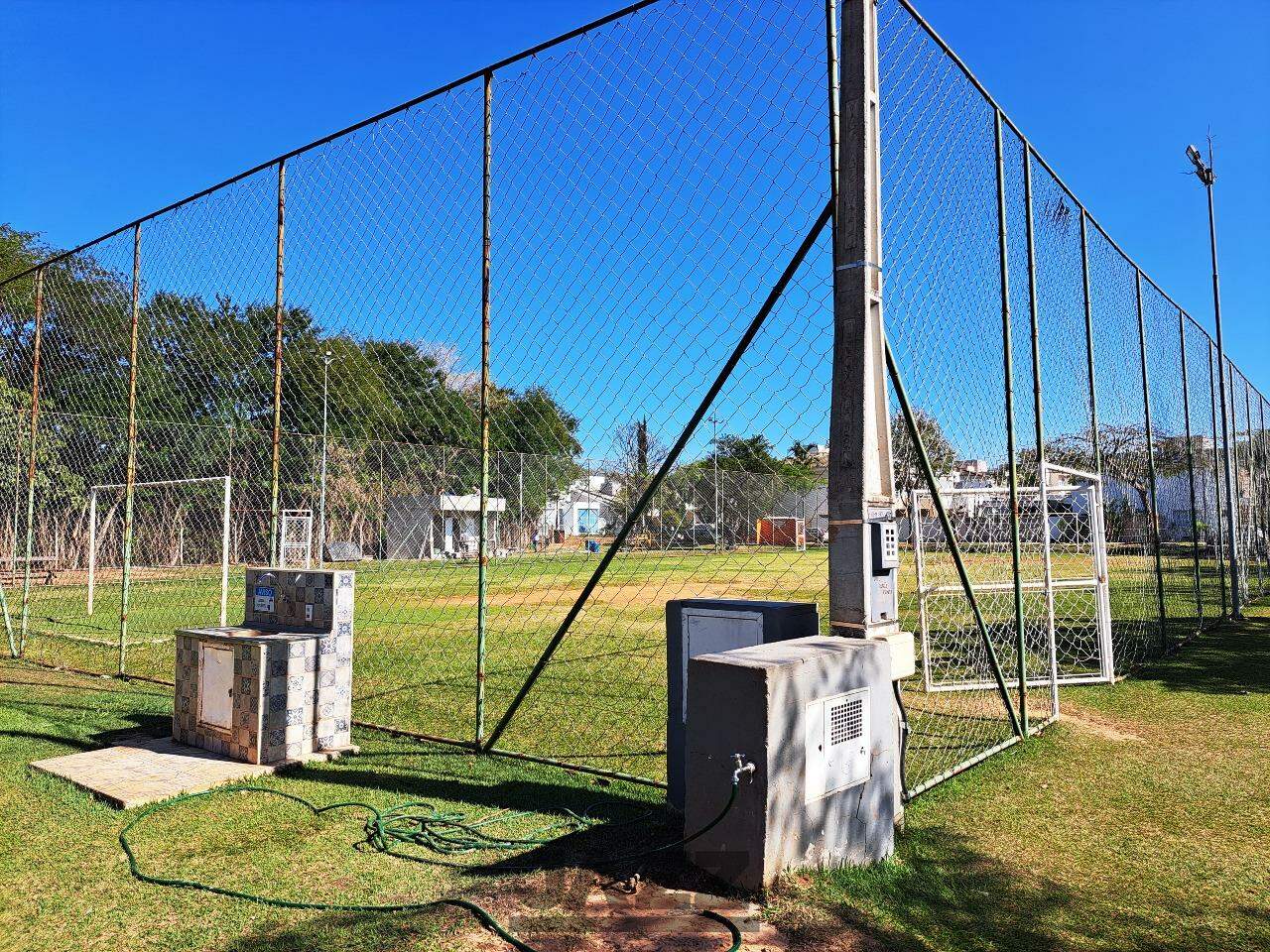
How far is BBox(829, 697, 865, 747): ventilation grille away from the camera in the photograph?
9.50 ft

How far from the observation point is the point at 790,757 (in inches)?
107

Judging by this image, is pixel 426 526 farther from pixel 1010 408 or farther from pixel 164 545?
pixel 1010 408

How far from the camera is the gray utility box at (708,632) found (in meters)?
3.38

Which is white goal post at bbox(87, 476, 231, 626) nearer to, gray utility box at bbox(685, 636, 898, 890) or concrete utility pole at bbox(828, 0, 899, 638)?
gray utility box at bbox(685, 636, 898, 890)

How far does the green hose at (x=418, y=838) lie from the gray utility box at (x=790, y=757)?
0.31 ft

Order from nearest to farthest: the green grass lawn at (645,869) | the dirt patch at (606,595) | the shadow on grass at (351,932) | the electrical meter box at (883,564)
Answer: the shadow on grass at (351,932) < the green grass lawn at (645,869) < the electrical meter box at (883,564) < the dirt patch at (606,595)

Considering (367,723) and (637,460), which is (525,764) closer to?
(367,723)

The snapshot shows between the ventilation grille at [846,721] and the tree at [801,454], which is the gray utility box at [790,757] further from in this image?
the tree at [801,454]

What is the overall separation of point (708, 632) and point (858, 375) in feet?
4.09

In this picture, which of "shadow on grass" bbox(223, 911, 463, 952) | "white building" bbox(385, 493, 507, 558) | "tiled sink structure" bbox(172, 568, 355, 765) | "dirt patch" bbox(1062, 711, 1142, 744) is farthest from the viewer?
"white building" bbox(385, 493, 507, 558)

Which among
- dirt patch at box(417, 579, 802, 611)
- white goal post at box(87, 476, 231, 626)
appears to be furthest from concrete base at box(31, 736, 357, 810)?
dirt patch at box(417, 579, 802, 611)

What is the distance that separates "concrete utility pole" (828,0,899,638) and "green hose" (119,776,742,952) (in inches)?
39.9

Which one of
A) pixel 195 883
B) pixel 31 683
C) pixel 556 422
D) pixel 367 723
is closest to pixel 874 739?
pixel 195 883

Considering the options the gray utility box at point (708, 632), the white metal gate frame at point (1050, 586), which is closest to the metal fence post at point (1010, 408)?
the white metal gate frame at point (1050, 586)
